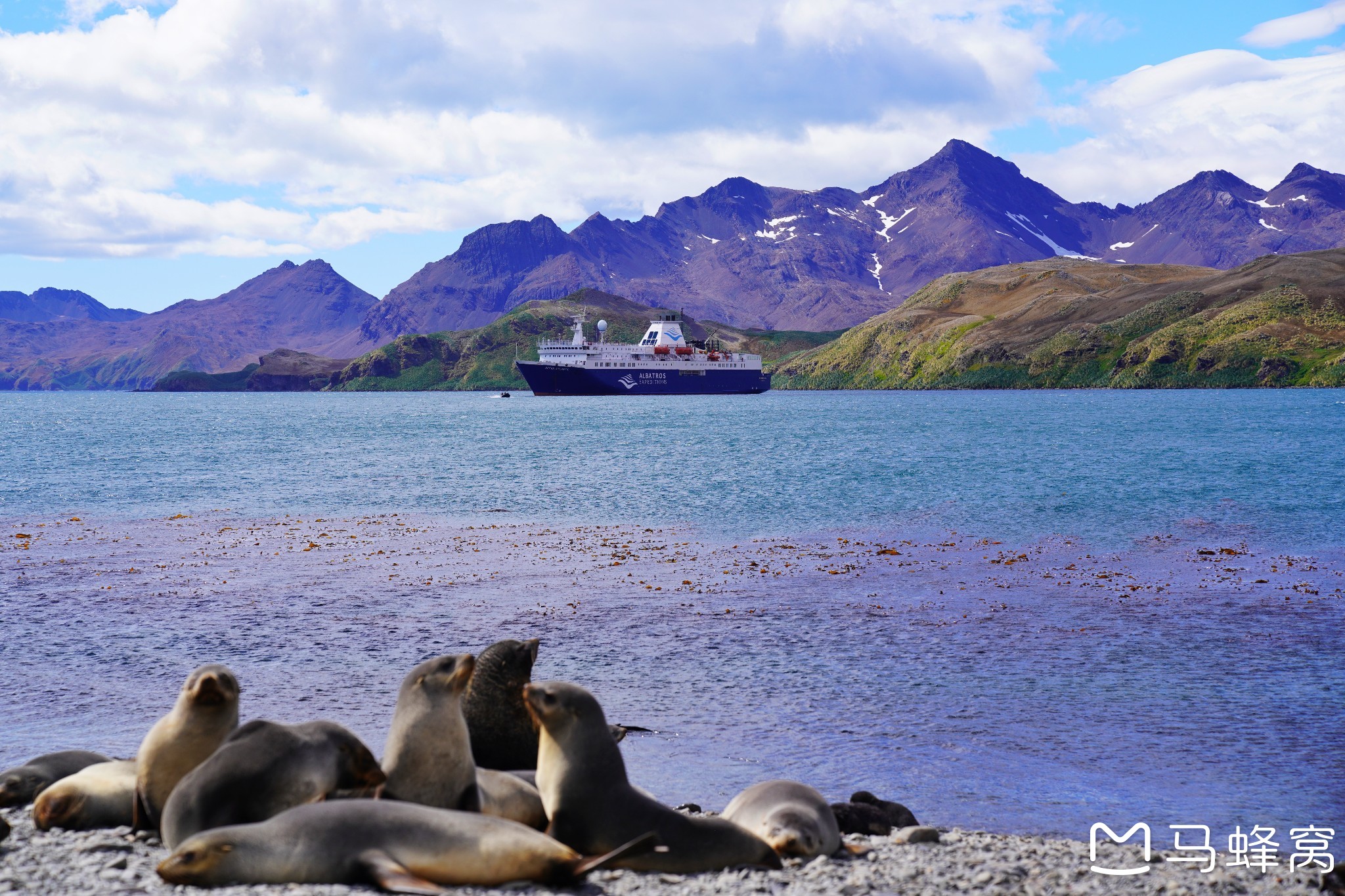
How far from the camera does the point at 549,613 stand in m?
23.1

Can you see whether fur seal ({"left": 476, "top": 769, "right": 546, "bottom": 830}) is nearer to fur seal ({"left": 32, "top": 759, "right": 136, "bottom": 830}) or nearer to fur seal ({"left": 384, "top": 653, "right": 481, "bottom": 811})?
fur seal ({"left": 384, "top": 653, "right": 481, "bottom": 811})

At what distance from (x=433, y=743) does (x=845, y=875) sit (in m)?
3.89

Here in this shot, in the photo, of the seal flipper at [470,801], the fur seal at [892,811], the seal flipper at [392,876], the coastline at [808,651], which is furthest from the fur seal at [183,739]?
the fur seal at [892,811]

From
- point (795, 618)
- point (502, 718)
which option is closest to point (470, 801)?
point (502, 718)

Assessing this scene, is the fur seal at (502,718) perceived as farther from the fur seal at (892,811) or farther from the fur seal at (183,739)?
the fur seal at (892,811)

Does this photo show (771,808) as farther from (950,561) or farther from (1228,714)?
(950,561)

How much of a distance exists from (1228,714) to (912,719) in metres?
4.81

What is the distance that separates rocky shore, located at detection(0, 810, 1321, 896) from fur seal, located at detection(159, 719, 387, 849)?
529mm

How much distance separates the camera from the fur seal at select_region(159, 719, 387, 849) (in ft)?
28.8

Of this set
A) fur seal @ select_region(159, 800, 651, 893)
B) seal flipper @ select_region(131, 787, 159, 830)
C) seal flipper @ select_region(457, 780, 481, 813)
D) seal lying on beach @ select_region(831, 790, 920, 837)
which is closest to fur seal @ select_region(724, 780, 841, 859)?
seal lying on beach @ select_region(831, 790, 920, 837)

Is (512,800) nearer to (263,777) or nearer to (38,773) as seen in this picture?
(263,777)

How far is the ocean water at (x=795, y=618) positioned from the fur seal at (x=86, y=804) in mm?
4040

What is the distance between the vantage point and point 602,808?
30.0 feet

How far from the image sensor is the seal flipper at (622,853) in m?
8.32
